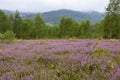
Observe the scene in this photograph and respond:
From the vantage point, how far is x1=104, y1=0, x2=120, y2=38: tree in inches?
1943

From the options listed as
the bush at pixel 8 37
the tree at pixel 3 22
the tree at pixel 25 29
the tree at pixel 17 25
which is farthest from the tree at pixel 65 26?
the bush at pixel 8 37

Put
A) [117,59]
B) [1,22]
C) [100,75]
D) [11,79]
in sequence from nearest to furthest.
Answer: [11,79]
[100,75]
[117,59]
[1,22]

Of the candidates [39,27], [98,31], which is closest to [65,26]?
[39,27]

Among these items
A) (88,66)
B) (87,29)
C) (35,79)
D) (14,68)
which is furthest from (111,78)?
(87,29)

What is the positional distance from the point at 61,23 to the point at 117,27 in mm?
28307

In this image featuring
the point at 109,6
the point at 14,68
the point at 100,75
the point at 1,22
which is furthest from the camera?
the point at 1,22

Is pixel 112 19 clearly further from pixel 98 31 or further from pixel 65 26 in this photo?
pixel 98 31

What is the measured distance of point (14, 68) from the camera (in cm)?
723

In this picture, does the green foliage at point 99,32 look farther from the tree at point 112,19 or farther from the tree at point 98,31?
the tree at point 112,19

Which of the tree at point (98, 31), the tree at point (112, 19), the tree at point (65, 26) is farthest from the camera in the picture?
the tree at point (65, 26)

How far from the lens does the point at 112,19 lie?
165 ft

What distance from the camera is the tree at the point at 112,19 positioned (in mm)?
49344

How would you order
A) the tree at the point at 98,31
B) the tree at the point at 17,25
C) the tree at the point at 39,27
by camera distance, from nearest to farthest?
the tree at the point at 98,31 → the tree at the point at 17,25 → the tree at the point at 39,27

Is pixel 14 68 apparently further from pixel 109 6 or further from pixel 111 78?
pixel 109 6
